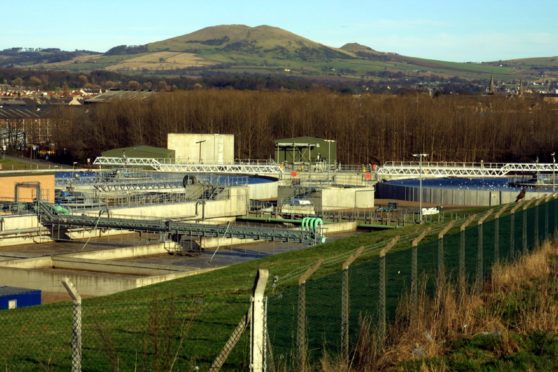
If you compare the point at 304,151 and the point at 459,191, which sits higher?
the point at 304,151

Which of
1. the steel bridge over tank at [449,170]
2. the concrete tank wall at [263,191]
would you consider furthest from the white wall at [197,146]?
the concrete tank wall at [263,191]

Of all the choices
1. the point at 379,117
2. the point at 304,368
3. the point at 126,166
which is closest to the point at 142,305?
the point at 304,368

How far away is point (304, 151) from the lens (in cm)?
7888

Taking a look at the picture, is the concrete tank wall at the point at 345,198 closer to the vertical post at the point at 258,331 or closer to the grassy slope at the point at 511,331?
the grassy slope at the point at 511,331

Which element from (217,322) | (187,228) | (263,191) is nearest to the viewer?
(217,322)

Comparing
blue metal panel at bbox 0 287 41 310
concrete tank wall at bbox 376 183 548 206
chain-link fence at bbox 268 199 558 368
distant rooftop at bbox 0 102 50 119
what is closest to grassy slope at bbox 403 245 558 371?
chain-link fence at bbox 268 199 558 368

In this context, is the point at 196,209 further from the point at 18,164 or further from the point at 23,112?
the point at 23,112

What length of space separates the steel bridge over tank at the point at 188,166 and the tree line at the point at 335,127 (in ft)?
63.3

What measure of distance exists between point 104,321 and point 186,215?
107 ft

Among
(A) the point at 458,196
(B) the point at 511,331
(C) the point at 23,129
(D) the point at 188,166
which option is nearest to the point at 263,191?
(A) the point at 458,196

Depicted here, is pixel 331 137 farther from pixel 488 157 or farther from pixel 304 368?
pixel 304 368

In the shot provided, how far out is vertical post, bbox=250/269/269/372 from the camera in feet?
33.1

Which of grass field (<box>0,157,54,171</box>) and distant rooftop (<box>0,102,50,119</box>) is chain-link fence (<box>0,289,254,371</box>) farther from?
distant rooftop (<box>0,102,50,119</box>)

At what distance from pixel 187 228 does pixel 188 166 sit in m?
32.7
